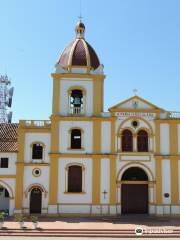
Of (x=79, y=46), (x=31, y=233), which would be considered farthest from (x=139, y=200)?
(x=79, y=46)

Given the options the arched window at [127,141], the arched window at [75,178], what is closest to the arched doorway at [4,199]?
the arched window at [75,178]

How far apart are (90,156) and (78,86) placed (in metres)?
6.58

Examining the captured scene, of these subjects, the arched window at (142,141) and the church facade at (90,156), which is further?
the arched window at (142,141)

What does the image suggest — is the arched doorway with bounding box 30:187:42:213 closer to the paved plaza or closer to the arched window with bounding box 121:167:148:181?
the paved plaza

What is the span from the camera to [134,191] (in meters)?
35.5

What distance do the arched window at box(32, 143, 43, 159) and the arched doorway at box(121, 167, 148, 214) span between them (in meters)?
7.78

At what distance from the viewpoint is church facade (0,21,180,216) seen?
34250 mm

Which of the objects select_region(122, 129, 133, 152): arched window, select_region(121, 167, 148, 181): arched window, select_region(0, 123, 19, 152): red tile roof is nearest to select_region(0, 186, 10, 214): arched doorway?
select_region(0, 123, 19, 152): red tile roof

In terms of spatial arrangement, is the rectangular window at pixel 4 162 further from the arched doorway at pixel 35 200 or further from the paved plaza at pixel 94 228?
the paved plaza at pixel 94 228

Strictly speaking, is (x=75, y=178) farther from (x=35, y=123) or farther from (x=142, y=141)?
(x=142, y=141)

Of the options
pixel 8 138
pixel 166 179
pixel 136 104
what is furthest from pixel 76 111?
pixel 166 179

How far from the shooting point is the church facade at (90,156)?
34250mm

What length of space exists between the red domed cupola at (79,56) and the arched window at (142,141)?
763cm

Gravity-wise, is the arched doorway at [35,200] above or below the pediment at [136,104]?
below
